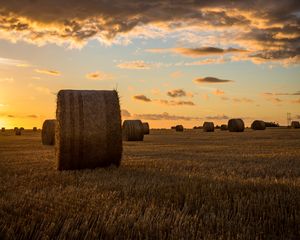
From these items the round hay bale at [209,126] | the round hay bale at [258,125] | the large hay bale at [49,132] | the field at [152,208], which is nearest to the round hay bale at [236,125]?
the round hay bale at [209,126]

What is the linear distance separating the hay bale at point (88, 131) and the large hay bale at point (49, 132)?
13.9 m

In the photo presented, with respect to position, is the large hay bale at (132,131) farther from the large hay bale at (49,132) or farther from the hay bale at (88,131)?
the hay bale at (88,131)

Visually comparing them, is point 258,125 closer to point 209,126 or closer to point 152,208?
point 209,126

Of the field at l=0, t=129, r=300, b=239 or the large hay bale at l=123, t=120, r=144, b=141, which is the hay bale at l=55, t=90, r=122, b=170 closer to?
the field at l=0, t=129, r=300, b=239

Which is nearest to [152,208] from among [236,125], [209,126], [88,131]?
[88,131]

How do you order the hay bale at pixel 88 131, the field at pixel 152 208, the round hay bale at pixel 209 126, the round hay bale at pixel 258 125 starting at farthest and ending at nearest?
the round hay bale at pixel 258 125, the round hay bale at pixel 209 126, the hay bale at pixel 88 131, the field at pixel 152 208

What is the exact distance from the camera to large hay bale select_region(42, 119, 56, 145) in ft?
78.2

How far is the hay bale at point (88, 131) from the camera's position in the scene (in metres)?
9.81

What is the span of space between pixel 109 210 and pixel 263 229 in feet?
5.71

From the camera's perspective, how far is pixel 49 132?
948 inches

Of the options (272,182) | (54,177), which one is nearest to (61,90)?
(54,177)

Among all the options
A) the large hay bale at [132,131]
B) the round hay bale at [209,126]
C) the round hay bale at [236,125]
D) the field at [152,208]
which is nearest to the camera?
the field at [152,208]

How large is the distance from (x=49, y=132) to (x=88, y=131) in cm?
1493

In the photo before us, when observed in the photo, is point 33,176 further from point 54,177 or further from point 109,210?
point 109,210
